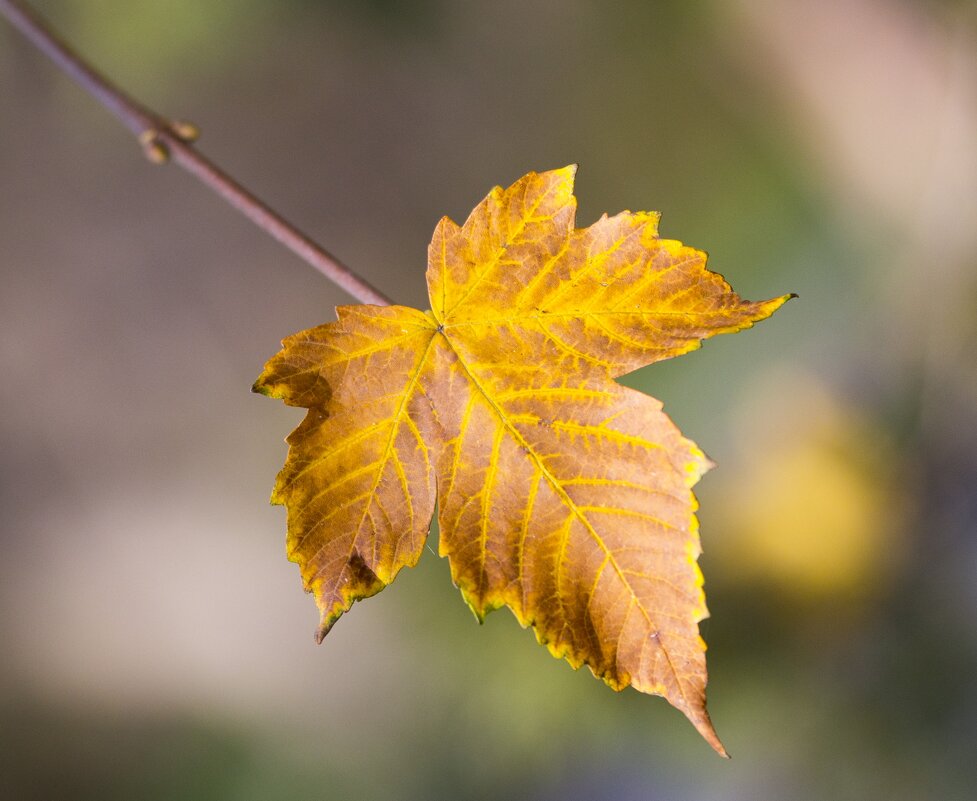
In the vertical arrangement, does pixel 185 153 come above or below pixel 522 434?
above

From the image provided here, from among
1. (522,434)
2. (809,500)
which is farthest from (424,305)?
(522,434)

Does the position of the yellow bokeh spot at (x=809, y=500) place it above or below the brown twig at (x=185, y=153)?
below

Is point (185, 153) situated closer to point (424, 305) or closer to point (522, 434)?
point (522, 434)

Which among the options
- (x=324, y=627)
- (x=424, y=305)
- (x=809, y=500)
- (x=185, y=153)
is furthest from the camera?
(x=424, y=305)

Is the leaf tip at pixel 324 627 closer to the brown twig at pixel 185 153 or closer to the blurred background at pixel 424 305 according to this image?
the brown twig at pixel 185 153

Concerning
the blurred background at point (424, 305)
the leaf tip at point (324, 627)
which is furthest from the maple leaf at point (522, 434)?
the blurred background at point (424, 305)

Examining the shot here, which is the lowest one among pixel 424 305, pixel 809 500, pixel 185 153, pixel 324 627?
pixel 809 500
